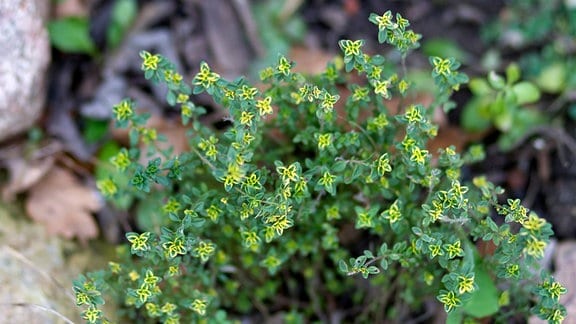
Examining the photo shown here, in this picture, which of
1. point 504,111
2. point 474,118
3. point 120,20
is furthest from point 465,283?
point 120,20

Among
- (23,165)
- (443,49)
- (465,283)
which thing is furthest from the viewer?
(443,49)

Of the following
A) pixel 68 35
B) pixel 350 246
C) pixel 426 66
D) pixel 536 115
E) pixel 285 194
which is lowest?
pixel 285 194

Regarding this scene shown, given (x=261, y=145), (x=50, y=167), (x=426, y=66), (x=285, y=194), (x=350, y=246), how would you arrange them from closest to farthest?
1. (x=285, y=194)
2. (x=261, y=145)
3. (x=350, y=246)
4. (x=50, y=167)
5. (x=426, y=66)

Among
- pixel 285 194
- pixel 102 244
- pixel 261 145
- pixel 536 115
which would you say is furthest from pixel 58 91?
pixel 536 115

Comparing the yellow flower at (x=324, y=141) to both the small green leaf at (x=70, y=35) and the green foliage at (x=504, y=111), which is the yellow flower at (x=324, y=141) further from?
the small green leaf at (x=70, y=35)

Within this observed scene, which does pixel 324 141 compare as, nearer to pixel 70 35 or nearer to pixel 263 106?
pixel 263 106

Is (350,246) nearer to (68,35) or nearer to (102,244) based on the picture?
(102,244)

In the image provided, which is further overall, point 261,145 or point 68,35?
point 68,35

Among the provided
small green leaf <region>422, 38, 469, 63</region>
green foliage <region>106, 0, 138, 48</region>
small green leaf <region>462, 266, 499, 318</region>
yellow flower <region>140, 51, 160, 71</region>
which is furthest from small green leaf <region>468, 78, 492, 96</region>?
green foliage <region>106, 0, 138, 48</region>
